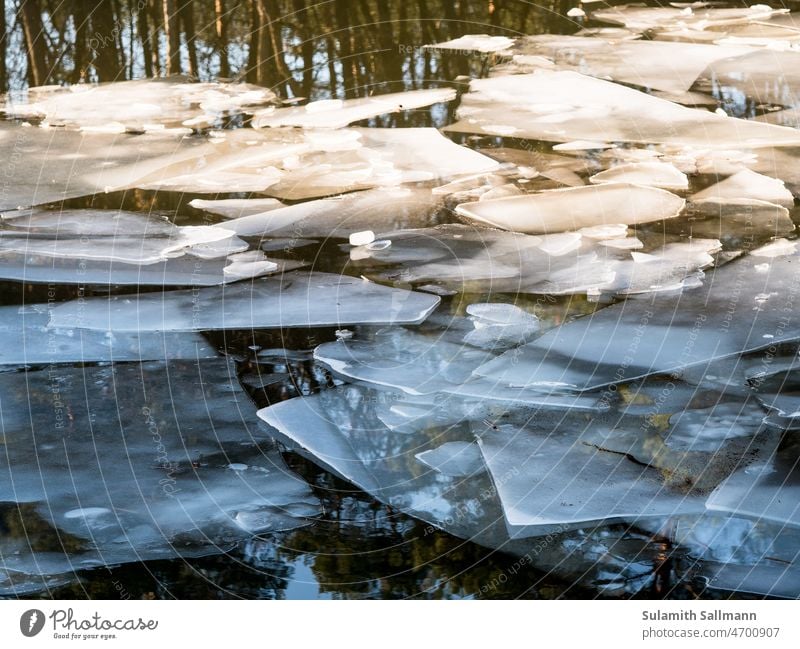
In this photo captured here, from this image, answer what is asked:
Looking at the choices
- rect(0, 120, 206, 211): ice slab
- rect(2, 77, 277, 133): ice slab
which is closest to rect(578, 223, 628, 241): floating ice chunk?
rect(0, 120, 206, 211): ice slab

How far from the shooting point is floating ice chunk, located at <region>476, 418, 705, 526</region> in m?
2.69

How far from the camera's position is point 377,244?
168 inches

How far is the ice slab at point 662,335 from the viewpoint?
10.9 ft

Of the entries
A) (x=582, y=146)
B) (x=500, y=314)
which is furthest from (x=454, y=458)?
(x=582, y=146)

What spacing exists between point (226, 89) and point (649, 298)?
11.3ft

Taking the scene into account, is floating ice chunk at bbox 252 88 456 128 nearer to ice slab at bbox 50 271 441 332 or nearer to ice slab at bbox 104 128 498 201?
ice slab at bbox 104 128 498 201

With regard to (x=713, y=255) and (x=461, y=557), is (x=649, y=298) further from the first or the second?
(x=461, y=557)

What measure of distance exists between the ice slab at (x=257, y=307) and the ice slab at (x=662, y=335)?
51 centimetres

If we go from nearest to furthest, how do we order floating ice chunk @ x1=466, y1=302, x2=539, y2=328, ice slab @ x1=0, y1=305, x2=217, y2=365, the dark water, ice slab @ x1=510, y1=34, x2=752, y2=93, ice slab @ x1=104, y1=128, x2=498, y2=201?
the dark water
ice slab @ x1=0, y1=305, x2=217, y2=365
floating ice chunk @ x1=466, y1=302, x2=539, y2=328
ice slab @ x1=104, y1=128, x2=498, y2=201
ice slab @ x1=510, y1=34, x2=752, y2=93

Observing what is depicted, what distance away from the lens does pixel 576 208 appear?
452cm

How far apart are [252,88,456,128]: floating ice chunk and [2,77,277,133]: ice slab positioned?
0.83ft

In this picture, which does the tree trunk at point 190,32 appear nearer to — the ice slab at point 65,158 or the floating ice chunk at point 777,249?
the ice slab at point 65,158

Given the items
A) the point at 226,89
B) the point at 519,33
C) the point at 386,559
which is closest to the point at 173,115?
the point at 226,89

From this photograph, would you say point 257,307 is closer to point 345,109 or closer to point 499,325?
point 499,325
